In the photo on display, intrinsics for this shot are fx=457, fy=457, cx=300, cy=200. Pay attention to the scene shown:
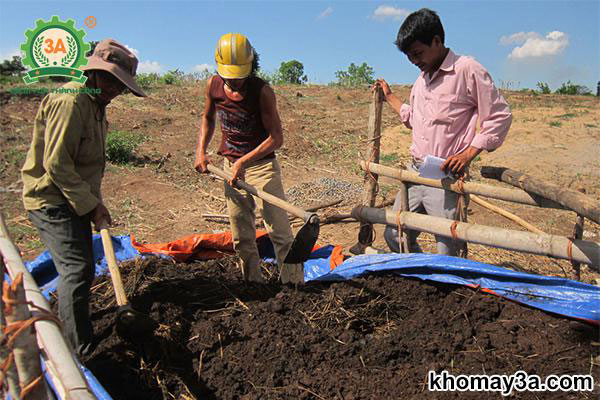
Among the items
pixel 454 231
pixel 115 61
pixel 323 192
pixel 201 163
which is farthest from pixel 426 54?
pixel 323 192

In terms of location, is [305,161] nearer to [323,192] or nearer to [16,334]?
[323,192]

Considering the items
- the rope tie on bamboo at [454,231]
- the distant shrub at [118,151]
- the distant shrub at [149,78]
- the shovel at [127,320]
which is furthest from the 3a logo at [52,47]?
the distant shrub at [149,78]

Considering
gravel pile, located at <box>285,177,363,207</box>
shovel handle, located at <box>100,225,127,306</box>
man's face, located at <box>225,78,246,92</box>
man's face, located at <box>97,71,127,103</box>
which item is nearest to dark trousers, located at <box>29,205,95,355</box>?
shovel handle, located at <box>100,225,127,306</box>

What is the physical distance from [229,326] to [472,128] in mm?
2056

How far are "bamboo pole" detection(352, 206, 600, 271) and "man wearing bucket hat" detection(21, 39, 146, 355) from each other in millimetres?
2015

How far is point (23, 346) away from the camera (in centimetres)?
134

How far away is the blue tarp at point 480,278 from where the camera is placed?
2.75m

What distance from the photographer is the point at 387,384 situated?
2.31 m

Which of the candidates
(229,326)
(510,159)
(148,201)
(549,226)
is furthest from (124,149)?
(510,159)

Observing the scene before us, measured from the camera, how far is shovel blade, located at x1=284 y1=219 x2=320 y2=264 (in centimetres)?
271

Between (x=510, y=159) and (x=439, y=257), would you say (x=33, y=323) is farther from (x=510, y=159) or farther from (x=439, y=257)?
(x=510, y=159)

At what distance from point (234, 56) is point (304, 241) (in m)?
1.25

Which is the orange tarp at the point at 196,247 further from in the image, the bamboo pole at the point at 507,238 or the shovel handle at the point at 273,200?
the bamboo pole at the point at 507,238

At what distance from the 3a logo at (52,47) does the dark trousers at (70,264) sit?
8.77 feet
